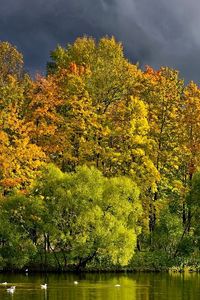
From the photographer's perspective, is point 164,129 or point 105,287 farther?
point 164,129

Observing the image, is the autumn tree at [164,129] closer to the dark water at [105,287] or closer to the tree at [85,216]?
the tree at [85,216]

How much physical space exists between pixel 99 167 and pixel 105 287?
2322 cm

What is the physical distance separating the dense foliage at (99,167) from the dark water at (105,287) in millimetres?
4387

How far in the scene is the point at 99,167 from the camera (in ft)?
207

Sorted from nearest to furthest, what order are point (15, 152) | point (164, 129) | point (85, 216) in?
1. point (85, 216)
2. point (15, 152)
3. point (164, 129)

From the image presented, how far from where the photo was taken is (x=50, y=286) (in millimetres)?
40906

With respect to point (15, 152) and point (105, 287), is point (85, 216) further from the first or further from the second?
point (105, 287)

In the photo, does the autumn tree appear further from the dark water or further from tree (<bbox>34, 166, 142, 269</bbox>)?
the dark water

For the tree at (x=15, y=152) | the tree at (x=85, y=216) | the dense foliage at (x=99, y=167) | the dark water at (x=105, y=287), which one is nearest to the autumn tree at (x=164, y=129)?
the dense foliage at (x=99, y=167)

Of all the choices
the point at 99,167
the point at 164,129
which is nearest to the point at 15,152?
the point at 99,167

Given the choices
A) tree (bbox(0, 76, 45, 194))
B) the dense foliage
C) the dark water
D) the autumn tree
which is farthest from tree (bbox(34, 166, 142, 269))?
the autumn tree

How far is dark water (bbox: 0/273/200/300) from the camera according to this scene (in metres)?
35.7

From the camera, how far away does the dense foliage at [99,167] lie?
54344mm

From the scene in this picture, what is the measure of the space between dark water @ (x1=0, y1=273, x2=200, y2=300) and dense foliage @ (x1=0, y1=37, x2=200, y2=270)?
439 centimetres
